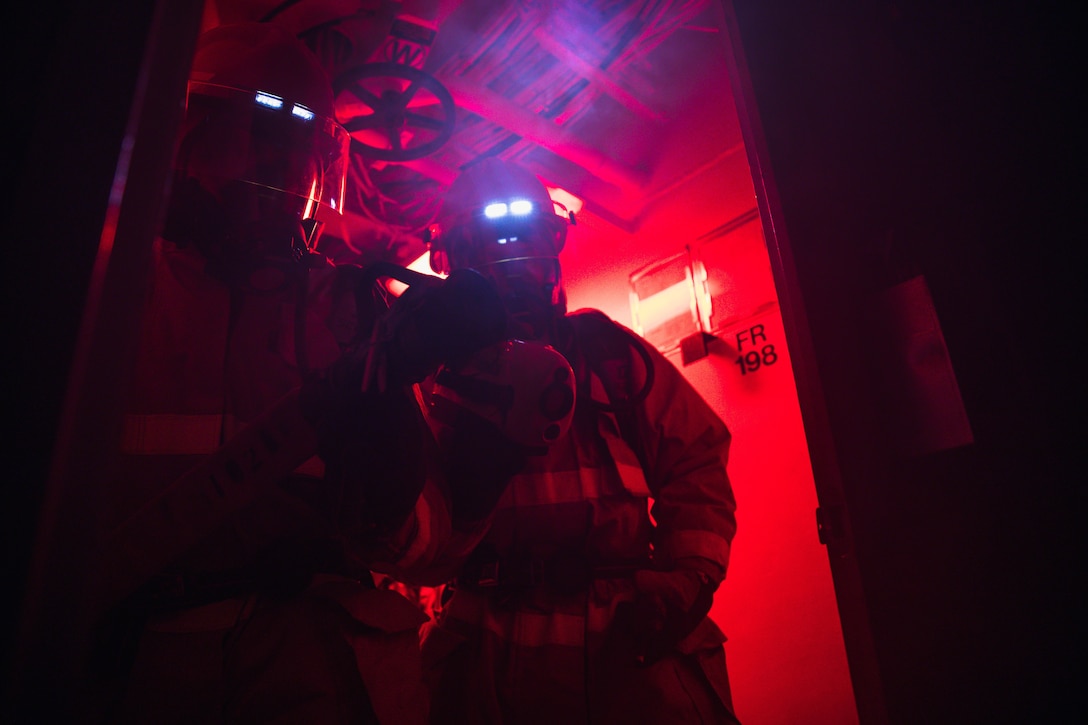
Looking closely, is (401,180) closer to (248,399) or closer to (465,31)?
(465,31)

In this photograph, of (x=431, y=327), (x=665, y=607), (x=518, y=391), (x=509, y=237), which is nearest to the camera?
(x=431, y=327)

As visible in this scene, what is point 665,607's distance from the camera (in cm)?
163

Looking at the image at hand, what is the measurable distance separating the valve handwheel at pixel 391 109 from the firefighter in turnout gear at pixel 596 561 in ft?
1.98

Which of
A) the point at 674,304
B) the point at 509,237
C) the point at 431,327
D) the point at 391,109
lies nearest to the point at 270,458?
the point at 431,327

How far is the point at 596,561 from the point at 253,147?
1.40 m

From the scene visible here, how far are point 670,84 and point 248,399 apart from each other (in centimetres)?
211

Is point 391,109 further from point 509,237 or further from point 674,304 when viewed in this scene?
point 674,304

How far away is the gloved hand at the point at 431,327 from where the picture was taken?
45.0 inches

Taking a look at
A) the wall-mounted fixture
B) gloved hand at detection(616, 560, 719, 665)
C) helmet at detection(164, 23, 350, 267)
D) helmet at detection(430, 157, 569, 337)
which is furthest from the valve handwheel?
gloved hand at detection(616, 560, 719, 665)

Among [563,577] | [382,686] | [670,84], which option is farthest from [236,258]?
[670,84]

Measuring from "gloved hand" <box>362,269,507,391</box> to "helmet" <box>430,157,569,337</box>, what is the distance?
796 millimetres

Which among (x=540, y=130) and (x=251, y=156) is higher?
(x=540, y=130)

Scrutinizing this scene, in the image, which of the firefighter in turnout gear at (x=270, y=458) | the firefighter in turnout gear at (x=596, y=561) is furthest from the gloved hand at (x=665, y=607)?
the firefighter in turnout gear at (x=270, y=458)

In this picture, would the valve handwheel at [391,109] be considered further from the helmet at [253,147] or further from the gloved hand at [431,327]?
the gloved hand at [431,327]
